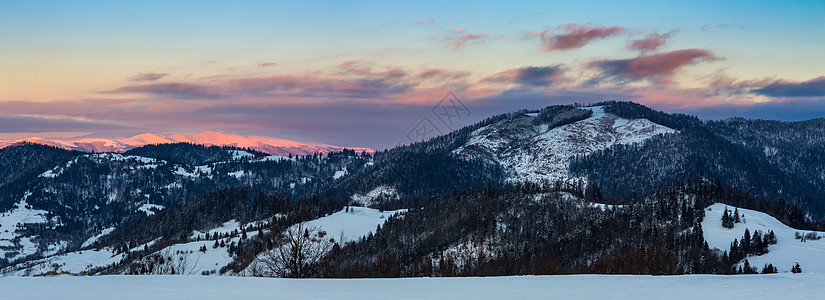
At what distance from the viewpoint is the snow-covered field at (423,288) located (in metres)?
20.7

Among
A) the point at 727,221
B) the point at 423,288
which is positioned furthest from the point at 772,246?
the point at 423,288

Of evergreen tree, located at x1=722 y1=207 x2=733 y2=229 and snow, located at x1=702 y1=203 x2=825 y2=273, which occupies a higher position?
evergreen tree, located at x1=722 y1=207 x2=733 y2=229

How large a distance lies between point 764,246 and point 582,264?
4924cm

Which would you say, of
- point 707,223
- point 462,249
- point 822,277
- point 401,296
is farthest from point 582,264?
point 401,296

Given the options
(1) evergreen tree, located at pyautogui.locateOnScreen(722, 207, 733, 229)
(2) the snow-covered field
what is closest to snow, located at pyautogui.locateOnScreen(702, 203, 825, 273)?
(1) evergreen tree, located at pyautogui.locateOnScreen(722, 207, 733, 229)

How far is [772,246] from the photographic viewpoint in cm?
14500

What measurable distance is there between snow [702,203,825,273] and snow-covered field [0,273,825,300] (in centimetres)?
12199

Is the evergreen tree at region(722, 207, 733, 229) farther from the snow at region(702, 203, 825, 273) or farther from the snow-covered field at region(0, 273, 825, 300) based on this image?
the snow-covered field at region(0, 273, 825, 300)

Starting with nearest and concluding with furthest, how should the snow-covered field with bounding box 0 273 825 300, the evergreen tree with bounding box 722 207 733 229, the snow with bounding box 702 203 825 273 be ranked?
the snow-covered field with bounding box 0 273 825 300 → the snow with bounding box 702 203 825 273 → the evergreen tree with bounding box 722 207 733 229

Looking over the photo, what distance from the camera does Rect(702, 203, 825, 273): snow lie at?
128m

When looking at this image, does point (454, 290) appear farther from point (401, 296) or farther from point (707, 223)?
point (707, 223)

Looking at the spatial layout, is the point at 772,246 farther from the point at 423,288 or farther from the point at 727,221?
the point at 423,288

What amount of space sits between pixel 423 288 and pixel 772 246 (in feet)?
523

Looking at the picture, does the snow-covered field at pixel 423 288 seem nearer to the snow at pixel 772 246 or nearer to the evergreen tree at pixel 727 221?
the snow at pixel 772 246
